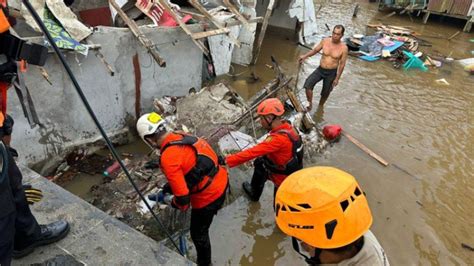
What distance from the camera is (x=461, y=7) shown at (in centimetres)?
1706

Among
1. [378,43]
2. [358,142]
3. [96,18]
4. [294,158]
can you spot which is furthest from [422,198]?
[378,43]

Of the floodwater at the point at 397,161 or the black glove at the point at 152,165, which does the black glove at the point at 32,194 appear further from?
the floodwater at the point at 397,161

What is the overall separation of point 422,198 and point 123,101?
6.02 metres

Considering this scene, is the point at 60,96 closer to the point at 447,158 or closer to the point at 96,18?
the point at 96,18

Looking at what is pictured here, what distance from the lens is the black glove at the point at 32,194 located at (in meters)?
3.29

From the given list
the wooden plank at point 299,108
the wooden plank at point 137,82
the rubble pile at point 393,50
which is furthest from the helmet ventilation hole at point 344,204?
the rubble pile at point 393,50

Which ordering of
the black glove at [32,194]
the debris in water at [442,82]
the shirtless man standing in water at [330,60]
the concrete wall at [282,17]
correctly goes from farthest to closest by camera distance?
the concrete wall at [282,17]
the debris in water at [442,82]
the shirtless man standing in water at [330,60]
the black glove at [32,194]

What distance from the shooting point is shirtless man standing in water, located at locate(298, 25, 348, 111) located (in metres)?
8.48

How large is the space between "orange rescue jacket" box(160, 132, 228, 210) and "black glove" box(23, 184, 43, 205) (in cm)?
120

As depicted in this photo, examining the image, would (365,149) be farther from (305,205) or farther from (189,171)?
(305,205)

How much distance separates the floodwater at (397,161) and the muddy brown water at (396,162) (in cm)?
2

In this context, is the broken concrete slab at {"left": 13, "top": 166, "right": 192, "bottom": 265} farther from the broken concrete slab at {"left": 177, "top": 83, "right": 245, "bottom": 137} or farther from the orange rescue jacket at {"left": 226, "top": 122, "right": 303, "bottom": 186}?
the broken concrete slab at {"left": 177, "top": 83, "right": 245, "bottom": 137}

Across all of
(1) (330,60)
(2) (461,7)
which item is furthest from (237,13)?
(2) (461,7)

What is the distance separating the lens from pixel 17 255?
2.91 meters
